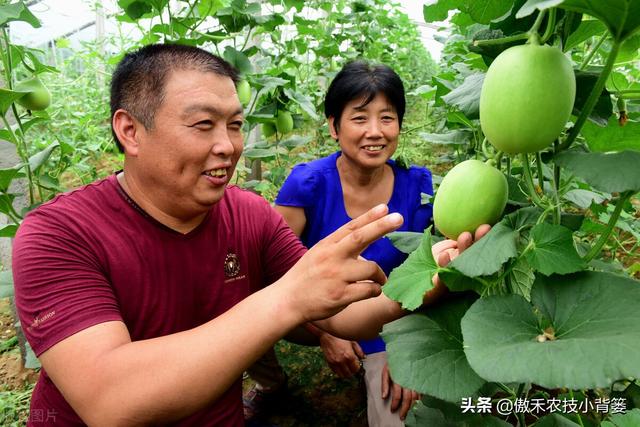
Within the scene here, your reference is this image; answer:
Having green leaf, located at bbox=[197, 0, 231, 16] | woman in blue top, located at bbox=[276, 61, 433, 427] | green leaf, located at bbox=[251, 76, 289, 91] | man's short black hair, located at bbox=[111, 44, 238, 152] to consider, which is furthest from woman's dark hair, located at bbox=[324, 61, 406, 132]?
man's short black hair, located at bbox=[111, 44, 238, 152]

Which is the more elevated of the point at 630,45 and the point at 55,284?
the point at 630,45

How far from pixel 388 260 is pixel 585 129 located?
1172mm

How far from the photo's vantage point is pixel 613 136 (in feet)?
2.27

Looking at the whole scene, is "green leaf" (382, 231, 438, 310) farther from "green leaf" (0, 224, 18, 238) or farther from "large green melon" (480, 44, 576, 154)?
"green leaf" (0, 224, 18, 238)

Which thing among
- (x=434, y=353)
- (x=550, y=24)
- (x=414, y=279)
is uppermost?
(x=550, y=24)

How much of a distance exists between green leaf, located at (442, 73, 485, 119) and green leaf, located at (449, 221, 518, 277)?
190mm

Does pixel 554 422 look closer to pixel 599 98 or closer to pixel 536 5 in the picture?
pixel 599 98

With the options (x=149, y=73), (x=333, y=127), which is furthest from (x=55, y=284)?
(x=333, y=127)

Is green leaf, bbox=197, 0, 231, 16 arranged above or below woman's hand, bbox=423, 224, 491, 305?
above

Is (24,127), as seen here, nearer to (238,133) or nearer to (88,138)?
(238,133)

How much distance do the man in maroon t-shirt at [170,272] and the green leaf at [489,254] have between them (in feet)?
0.21

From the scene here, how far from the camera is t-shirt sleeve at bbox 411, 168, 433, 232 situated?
6.25ft

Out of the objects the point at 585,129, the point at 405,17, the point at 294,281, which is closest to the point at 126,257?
the point at 294,281

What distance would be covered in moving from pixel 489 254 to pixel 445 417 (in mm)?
394
